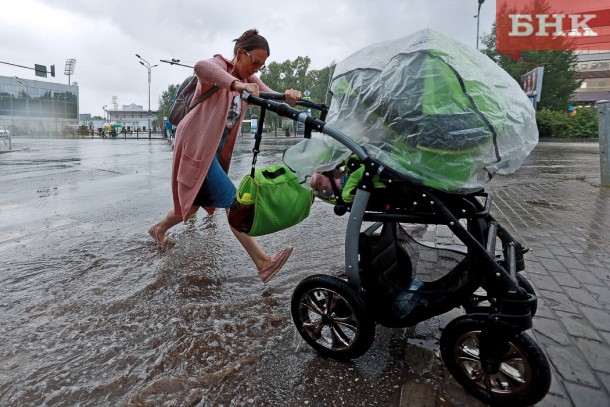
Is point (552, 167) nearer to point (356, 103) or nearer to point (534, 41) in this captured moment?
point (356, 103)

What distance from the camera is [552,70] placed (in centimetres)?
3403

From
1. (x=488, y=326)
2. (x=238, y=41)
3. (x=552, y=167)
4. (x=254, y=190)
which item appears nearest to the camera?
(x=488, y=326)

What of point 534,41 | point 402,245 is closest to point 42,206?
point 402,245

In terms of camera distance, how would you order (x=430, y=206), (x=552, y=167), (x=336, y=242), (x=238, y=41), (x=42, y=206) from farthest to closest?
(x=552, y=167), (x=42, y=206), (x=336, y=242), (x=238, y=41), (x=430, y=206)

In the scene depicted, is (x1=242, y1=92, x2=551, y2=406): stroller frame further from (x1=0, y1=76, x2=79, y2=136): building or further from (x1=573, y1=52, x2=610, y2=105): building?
(x1=0, y1=76, x2=79, y2=136): building

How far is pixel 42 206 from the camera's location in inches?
243

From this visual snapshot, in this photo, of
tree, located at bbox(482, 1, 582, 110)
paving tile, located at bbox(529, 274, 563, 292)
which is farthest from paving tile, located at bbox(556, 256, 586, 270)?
tree, located at bbox(482, 1, 582, 110)

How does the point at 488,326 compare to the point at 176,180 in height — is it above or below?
below

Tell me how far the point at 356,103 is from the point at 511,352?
133 cm

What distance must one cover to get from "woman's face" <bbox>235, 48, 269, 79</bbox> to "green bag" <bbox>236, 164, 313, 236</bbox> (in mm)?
864

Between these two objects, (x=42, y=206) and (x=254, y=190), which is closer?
(x=254, y=190)

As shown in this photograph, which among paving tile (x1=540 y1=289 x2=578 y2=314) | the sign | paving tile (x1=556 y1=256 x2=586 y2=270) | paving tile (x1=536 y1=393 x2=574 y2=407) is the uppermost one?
the sign

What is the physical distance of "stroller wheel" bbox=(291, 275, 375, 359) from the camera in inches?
83.2

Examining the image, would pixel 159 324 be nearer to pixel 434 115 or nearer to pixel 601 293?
pixel 434 115
